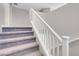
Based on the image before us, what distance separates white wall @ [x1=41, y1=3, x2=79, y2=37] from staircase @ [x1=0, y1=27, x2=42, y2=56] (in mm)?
491

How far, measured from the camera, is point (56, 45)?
204 centimetres

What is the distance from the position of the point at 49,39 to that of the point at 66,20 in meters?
0.51

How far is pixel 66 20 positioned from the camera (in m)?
1.96

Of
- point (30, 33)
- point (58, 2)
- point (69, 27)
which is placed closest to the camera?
point (58, 2)

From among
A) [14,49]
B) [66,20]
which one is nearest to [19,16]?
[14,49]

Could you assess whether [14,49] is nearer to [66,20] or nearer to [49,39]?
[49,39]

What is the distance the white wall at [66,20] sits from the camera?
6.16 feet

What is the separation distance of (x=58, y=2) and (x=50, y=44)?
757 millimetres

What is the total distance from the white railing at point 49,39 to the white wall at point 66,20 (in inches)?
4.3

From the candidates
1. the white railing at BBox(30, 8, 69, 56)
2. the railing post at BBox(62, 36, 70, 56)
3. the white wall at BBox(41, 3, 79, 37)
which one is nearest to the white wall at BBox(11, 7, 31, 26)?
the white railing at BBox(30, 8, 69, 56)

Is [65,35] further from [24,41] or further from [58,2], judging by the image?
[24,41]

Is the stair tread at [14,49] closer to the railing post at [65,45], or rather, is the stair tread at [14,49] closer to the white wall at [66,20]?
the white wall at [66,20]

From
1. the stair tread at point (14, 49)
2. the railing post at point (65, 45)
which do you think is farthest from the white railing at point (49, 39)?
the stair tread at point (14, 49)

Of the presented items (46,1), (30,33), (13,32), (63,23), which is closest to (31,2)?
(46,1)
